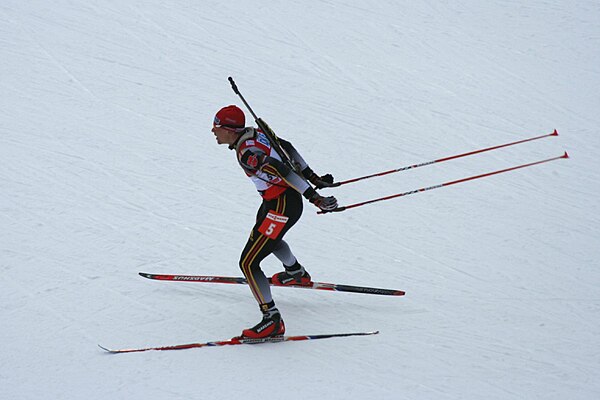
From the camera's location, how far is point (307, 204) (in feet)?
24.7

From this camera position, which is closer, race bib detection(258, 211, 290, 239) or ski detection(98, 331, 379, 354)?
ski detection(98, 331, 379, 354)

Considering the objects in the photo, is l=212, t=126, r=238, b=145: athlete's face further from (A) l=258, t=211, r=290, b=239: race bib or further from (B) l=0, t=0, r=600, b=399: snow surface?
(B) l=0, t=0, r=600, b=399: snow surface

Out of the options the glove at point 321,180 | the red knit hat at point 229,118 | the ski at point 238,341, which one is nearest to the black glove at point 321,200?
the glove at point 321,180

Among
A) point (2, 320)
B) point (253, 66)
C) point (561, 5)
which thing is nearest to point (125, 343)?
point (2, 320)

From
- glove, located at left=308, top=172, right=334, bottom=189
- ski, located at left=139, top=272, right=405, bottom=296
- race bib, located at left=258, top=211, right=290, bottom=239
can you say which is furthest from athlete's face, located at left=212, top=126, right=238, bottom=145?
ski, located at left=139, top=272, right=405, bottom=296

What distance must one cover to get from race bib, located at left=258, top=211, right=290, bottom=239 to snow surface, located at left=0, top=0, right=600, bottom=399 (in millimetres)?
746

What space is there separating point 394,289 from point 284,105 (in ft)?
13.7

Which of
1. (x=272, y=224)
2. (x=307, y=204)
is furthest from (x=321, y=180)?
(x=307, y=204)

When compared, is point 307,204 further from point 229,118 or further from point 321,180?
point 229,118

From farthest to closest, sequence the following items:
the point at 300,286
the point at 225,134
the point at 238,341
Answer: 1. the point at 300,286
2. the point at 238,341
3. the point at 225,134

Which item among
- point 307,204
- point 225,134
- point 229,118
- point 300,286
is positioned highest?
point 229,118

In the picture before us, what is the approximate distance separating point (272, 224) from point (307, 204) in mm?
2525

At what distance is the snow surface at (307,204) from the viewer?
15.7 feet

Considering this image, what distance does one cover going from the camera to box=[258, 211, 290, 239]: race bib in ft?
16.5
